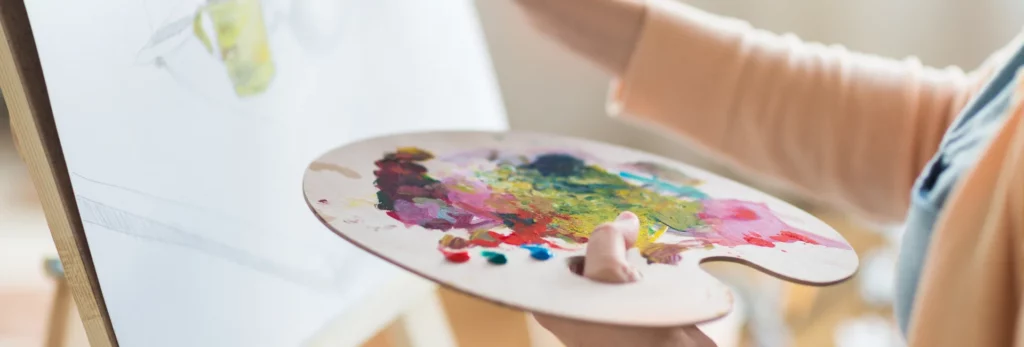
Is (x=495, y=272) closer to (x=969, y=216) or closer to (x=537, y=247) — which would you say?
(x=537, y=247)

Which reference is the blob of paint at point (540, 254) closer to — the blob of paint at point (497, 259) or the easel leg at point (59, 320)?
the blob of paint at point (497, 259)

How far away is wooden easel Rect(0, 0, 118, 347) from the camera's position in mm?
380

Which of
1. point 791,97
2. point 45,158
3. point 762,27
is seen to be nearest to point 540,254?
point 45,158

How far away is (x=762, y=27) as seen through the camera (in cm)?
110

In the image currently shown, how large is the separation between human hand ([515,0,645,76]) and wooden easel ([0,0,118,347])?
39 cm

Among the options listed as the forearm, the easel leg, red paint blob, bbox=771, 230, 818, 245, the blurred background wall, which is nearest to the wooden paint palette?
red paint blob, bbox=771, 230, 818, 245

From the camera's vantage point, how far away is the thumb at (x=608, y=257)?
0.37 m

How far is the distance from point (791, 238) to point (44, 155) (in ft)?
1.35

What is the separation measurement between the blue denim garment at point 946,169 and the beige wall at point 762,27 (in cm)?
52

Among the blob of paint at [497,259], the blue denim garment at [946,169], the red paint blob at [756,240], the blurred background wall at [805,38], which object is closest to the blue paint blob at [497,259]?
the blob of paint at [497,259]

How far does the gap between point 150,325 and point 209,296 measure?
0.15 feet

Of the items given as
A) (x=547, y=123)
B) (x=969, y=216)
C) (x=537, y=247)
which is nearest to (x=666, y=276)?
(x=537, y=247)

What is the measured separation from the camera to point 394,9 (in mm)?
694

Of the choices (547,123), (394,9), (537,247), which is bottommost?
(547,123)
